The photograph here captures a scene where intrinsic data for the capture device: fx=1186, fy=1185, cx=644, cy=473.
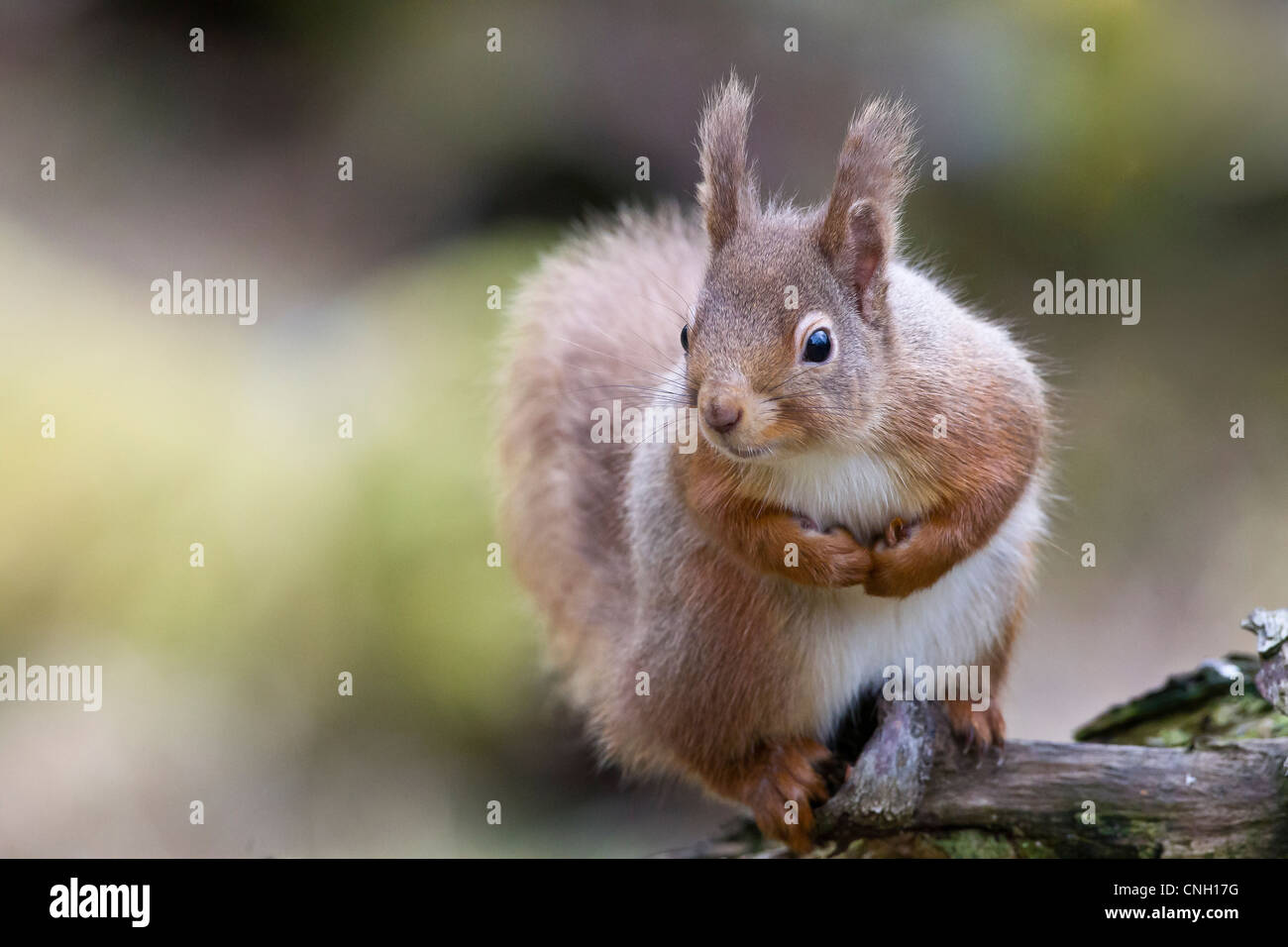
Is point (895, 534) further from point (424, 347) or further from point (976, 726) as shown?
point (424, 347)

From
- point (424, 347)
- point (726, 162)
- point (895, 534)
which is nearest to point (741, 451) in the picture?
point (895, 534)

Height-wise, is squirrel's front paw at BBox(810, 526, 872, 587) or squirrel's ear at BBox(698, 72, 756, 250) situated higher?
squirrel's ear at BBox(698, 72, 756, 250)

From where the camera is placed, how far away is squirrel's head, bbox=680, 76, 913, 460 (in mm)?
1491

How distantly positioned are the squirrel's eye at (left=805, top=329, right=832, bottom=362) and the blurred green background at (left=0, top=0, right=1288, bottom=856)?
1075 millimetres

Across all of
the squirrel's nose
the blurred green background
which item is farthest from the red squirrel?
the blurred green background

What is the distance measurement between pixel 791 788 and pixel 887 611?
0.32m

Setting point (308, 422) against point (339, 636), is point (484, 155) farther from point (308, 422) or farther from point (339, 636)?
point (339, 636)

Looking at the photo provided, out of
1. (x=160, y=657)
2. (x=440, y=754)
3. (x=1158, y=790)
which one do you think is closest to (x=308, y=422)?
(x=160, y=657)

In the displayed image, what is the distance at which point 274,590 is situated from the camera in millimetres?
2713

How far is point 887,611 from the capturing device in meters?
1.84

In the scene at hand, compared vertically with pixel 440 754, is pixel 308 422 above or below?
above

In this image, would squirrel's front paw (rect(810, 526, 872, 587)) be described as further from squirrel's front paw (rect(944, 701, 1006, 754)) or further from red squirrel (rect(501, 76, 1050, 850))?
squirrel's front paw (rect(944, 701, 1006, 754))

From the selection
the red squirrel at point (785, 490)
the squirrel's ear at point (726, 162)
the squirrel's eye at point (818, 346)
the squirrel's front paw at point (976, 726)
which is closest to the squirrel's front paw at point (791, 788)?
the red squirrel at point (785, 490)

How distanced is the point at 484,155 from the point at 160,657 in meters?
1.51
